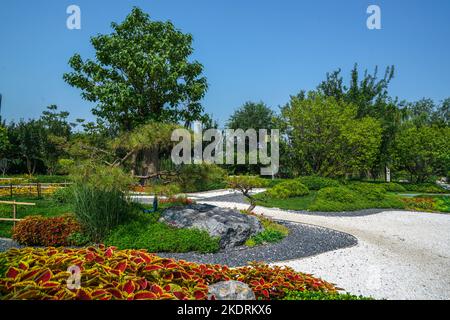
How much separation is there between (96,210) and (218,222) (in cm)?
262

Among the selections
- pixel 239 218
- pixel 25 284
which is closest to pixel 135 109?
pixel 239 218

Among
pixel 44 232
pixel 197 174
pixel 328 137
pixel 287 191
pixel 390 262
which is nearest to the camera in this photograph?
pixel 390 262

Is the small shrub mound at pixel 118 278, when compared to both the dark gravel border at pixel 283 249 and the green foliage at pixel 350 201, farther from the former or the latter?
the green foliage at pixel 350 201

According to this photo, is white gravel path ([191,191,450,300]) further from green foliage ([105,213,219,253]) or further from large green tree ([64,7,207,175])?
large green tree ([64,7,207,175])

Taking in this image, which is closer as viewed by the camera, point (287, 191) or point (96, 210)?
point (96, 210)

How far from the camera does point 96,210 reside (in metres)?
7.05

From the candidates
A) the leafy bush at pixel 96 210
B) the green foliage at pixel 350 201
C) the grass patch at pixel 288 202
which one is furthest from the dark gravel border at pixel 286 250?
the grass patch at pixel 288 202

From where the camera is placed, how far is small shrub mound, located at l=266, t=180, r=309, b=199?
55.5 feet

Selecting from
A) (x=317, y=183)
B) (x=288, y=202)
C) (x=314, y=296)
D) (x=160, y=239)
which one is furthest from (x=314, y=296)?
(x=317, y=183)

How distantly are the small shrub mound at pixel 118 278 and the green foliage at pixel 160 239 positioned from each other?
9.48 ft

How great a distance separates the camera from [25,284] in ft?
8.07

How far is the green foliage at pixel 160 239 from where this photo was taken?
6727 millimetres

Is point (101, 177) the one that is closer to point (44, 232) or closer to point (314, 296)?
point (44, 232)

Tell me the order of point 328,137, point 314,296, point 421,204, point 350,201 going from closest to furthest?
1. point 314,296
2. point 350,201
3. point 421,204
4. point 328,137
